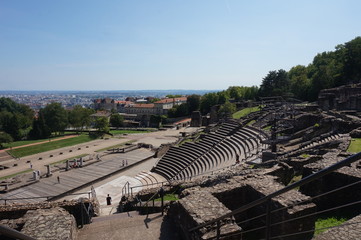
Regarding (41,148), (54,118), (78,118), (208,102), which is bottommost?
(41,148)

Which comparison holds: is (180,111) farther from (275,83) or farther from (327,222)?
(327,222)

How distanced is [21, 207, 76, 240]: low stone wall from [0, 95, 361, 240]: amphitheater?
0.03 meters

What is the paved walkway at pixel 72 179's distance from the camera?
20.8 m

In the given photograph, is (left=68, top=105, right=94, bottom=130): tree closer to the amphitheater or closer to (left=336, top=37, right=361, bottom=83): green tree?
the amphitheater

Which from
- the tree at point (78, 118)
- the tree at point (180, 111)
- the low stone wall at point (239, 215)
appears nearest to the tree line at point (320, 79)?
the tree at point (180, 111)

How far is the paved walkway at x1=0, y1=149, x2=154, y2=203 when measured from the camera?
20.8m

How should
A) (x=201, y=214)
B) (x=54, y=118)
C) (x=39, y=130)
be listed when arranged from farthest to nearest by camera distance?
(x=54, y=118) < (x=39, y=130) < (x=201, y=214)

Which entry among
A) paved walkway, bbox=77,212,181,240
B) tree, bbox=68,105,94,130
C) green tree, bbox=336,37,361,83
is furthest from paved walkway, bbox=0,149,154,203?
green tree, bbox=336,37,361,83

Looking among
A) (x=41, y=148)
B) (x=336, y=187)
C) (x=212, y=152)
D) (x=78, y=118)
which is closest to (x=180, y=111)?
(x=78, y=118)

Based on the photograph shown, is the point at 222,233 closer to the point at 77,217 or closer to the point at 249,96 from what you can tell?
the point at 77,217

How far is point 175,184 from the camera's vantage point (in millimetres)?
14914

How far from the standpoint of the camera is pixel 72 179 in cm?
2402

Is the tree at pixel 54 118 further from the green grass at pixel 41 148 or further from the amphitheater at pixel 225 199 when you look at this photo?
the amphitheater at pixel 225 199

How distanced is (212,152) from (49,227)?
20293 millimetres
